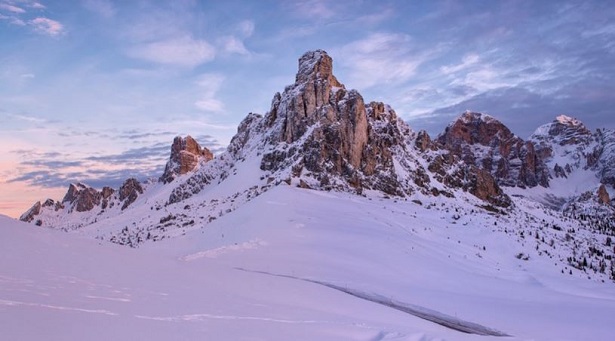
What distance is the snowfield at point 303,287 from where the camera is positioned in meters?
6.45

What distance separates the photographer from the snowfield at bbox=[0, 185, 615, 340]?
21.2ft

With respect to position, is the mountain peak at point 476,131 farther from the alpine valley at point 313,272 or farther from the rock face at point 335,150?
the alpine valley at point 313,272

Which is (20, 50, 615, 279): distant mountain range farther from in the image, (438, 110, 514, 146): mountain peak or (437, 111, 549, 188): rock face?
(438, 110, 514, 146): mountain peak

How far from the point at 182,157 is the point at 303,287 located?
382 feet

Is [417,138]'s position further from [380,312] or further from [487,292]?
[380,312]

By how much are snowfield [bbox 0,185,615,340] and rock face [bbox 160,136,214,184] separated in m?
96.8

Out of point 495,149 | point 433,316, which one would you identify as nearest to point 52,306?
point 433,316

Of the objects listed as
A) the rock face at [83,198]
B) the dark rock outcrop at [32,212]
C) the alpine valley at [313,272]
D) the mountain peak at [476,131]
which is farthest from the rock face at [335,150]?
the dark rock outcrop at [32,212]

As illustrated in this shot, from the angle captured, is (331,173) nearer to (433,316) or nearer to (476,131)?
(433,316)

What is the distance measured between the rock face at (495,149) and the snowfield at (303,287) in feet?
445

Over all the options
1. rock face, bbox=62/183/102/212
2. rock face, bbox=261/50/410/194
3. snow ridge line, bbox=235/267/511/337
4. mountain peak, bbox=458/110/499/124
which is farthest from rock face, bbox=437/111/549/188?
snow ridge line, bbox=235/267/511/337

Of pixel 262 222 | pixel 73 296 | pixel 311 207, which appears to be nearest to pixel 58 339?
pixel 73 296

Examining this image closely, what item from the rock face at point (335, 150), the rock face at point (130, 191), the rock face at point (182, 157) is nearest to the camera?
the rock face at point (335, 150)

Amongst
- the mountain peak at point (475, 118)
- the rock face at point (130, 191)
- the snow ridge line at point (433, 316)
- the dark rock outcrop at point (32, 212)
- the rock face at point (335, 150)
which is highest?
the mountain peak at point (475, 118)
